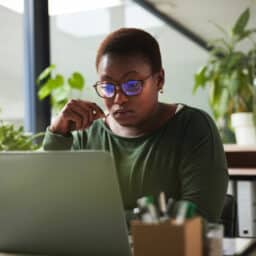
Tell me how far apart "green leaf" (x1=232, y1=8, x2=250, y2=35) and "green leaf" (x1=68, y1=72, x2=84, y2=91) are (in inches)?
37.2

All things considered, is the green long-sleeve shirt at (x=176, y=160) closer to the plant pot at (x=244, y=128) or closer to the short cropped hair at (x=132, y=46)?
the short cropped hair at (x=132, y=46)

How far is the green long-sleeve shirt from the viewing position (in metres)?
1.30

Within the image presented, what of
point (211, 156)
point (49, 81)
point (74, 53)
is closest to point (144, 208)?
point (211, 156)

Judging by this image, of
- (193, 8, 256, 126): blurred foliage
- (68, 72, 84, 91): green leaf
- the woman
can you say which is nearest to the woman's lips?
the woman

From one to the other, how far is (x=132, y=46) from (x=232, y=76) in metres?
1.58

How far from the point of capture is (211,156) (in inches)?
52.5

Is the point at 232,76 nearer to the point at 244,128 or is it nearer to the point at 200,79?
the point at 200,79

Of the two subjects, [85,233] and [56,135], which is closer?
[85,233]

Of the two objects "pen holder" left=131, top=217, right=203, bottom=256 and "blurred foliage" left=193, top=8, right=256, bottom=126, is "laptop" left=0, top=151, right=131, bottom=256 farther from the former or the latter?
"blurred foliage" left=193, top=8, right=256, bottom=126

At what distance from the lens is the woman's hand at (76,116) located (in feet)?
4.64

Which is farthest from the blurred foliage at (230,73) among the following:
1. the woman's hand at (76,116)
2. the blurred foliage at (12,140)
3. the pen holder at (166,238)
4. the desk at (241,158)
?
the pen holder at (166,238)

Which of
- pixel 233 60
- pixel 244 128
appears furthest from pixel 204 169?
pixel 233 60

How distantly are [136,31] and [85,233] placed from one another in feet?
2.23

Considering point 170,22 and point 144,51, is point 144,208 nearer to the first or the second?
point 144,51
